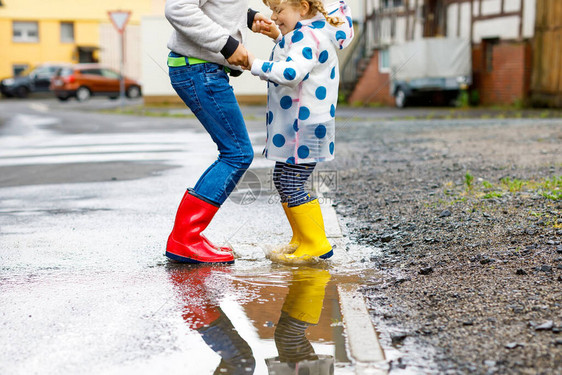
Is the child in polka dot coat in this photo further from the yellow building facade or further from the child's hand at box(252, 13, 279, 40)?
the yellow building facade

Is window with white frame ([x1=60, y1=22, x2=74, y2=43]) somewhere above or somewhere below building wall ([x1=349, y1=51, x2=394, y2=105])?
above

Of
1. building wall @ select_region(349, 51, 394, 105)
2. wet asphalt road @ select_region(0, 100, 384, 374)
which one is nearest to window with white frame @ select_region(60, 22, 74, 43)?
building wall @ select_region(349, 51, 394, 105)

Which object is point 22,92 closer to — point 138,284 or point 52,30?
point 52,30

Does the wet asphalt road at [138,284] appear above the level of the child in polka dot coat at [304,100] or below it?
below

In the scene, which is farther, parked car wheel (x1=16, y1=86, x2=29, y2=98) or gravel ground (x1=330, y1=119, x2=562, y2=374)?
parked car wheel (x1=16, y1=86, x2=29, y2=98)

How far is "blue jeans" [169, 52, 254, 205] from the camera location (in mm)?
4246

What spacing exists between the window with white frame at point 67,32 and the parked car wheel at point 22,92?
10.9 meters

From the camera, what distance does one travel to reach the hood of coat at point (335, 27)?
167 inches

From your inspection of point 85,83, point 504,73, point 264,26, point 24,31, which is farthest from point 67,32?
point 264,26

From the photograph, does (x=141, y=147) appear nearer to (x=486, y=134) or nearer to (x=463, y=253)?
(x=486, y=134)

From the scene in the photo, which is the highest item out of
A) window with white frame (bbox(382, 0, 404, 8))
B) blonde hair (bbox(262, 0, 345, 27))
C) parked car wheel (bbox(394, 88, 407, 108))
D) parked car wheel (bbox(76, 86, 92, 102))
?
window with white frame (bbox(382, 0, 404, 8))

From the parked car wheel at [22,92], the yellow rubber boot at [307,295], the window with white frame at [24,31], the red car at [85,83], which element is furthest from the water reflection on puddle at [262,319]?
the window with white frame at [24,31]

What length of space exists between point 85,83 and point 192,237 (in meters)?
33.7

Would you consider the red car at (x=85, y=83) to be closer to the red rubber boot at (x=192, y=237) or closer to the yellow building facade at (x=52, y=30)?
the yellow building facade at (x=52, y=30)
